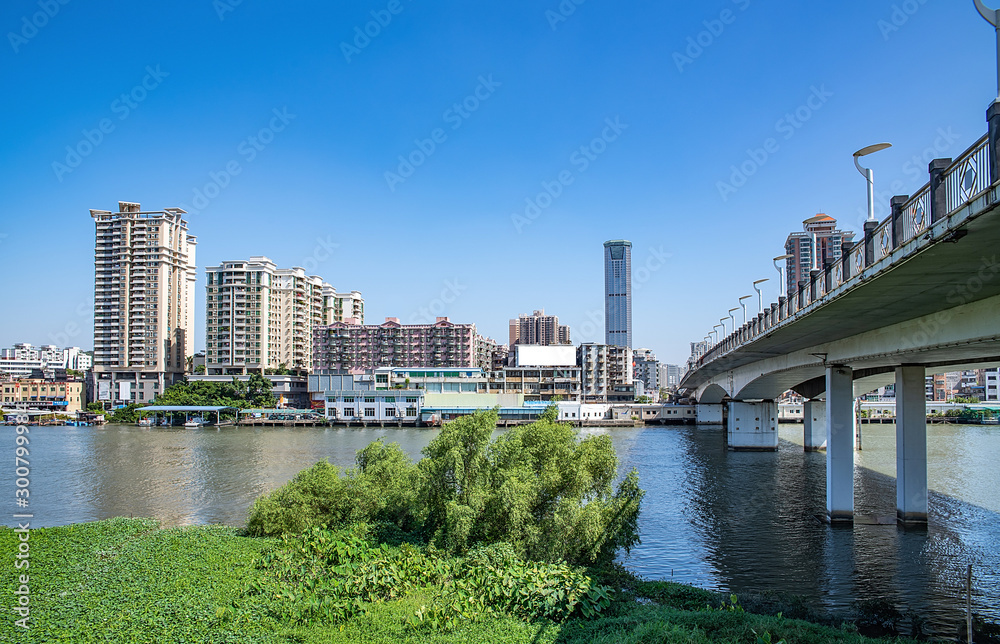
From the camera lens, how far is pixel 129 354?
95.1 metres

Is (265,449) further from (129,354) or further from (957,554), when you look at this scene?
(129,354)

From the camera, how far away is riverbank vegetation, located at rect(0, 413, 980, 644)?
38.9 feet

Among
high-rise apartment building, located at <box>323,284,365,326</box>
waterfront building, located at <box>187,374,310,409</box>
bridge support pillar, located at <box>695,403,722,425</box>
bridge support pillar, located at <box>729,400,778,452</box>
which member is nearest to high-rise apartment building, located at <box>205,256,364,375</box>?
waterfront building, located at <box>187,374,310,409</box>

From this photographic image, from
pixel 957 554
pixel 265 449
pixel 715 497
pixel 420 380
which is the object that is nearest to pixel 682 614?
pixel 957 554

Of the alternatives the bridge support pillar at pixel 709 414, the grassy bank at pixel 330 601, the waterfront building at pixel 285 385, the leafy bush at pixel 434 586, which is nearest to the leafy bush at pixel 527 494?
the leafy bush at pixel 434 586

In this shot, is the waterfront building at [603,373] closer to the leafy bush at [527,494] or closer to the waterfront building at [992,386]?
the waterfront building at [992,386]

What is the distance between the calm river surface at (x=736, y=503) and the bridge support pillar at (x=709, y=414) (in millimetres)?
22187

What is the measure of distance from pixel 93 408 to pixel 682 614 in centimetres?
10126

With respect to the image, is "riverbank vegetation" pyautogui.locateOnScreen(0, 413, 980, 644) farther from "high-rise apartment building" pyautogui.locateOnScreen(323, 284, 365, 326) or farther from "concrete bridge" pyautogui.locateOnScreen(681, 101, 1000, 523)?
"high-rise apartment building" pyautogui.locateOnScreen(323, 284, 365, 326)

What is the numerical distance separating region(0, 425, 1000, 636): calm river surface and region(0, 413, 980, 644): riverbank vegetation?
12.1ft

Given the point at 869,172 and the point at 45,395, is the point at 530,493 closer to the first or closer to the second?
the point at 869,172

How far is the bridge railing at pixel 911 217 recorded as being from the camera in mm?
9234

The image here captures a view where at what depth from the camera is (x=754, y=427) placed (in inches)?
1935

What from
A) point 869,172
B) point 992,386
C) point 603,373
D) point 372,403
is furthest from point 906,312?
point 992,386
